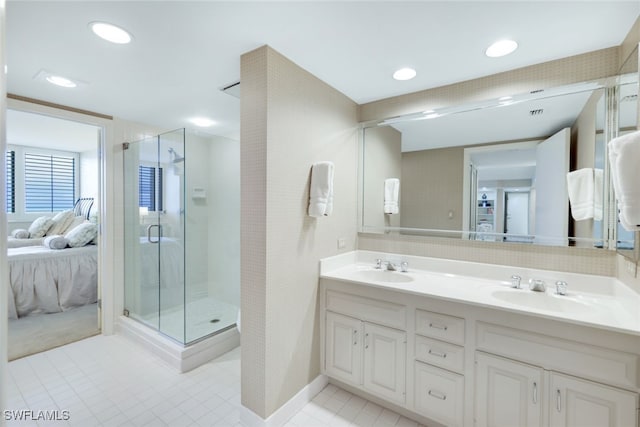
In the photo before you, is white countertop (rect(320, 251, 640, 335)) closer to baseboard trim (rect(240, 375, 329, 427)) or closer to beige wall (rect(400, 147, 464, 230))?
beige wall (rect(400, 147, 464, 230))

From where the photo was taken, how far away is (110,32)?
1504mm

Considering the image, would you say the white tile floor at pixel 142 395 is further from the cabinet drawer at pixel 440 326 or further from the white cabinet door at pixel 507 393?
the cabinet drawer at pixel 440 326

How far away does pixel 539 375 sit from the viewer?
1381 millimetres

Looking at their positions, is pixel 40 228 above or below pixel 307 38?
below

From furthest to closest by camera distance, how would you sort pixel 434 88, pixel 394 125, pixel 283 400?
1. pixel 394 125
2. pixel 434 88
3. pixel 283 400

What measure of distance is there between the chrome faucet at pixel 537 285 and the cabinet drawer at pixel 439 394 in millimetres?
705

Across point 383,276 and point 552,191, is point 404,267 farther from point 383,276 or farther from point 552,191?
point 552,191

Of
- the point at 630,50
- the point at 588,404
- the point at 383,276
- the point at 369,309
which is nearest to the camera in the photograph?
the point at 588,404

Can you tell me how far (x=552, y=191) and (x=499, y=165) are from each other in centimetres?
35

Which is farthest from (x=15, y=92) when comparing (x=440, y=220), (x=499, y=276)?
(x=499, y=276)

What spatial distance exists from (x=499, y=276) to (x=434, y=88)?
1.45 metres

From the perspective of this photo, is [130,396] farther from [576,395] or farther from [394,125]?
[394,125]

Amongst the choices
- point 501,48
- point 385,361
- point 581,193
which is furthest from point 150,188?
point 581,193

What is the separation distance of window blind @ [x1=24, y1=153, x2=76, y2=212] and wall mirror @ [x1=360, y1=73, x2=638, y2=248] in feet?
19.4
